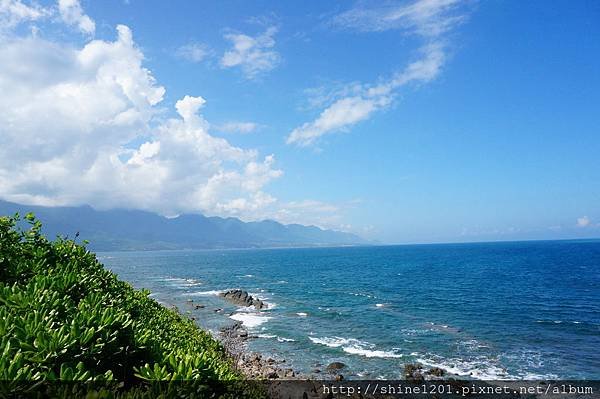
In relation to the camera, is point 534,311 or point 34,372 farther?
point 534,311

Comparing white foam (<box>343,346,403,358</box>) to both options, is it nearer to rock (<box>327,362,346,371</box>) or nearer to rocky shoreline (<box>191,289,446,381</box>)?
rocky shoreline (<box>191,289,446,381</box>)

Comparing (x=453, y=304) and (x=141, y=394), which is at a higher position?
(x=141, y=394)

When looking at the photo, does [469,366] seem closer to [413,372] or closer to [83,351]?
[413,372]

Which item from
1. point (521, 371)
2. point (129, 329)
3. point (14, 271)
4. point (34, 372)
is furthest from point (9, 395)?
point (521, 371)

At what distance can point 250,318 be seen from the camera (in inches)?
2092

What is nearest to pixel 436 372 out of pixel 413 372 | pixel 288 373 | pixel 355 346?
pixel 413 372

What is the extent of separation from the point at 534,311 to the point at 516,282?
→ 34.6 meters

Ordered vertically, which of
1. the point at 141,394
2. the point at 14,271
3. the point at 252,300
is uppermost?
the point at 14,271

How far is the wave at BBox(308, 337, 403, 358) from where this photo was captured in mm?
34625

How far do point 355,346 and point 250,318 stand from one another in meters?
20.7

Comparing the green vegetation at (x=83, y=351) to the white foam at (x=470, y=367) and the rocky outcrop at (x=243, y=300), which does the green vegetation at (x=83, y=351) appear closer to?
the white foam at (x=470, y=367)

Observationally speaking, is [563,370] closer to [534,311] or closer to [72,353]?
[534,311]

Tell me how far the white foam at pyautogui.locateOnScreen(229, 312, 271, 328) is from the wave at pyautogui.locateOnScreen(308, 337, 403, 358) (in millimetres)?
11412

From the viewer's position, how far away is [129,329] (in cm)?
766
